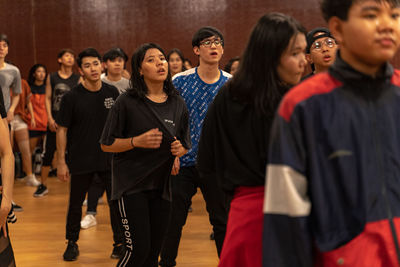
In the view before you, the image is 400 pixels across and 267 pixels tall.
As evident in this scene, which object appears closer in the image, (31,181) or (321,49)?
(321,49)

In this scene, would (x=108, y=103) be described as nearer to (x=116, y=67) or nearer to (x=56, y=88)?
(x=116, y=67)

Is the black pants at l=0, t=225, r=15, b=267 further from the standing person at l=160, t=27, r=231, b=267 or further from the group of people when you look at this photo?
the standing person at l=160, t=27, r=231, b=267

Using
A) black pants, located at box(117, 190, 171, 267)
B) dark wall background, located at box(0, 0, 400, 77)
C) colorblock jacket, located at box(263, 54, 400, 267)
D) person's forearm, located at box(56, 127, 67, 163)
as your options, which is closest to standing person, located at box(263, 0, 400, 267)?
colorblock jacket, located at box(263, 54, 400, 267)

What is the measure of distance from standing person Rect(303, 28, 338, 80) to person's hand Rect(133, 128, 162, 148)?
101cm

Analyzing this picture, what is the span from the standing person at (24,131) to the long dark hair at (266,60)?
6081 mm

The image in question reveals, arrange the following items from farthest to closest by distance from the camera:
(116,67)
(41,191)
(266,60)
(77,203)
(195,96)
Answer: (41,191), (116,67), (77,203), (195,96), (266,60)

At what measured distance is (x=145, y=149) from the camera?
321cm

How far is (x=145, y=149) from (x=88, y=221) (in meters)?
2.56

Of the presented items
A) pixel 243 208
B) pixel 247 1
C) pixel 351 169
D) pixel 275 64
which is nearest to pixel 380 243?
pixel 351 169

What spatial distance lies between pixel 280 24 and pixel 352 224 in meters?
0.72

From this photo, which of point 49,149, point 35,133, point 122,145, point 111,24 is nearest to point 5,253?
point 122,145

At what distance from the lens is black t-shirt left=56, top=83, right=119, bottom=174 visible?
4543 mm

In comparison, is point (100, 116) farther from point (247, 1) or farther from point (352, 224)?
point (247, 1)

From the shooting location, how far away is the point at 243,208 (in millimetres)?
2037
